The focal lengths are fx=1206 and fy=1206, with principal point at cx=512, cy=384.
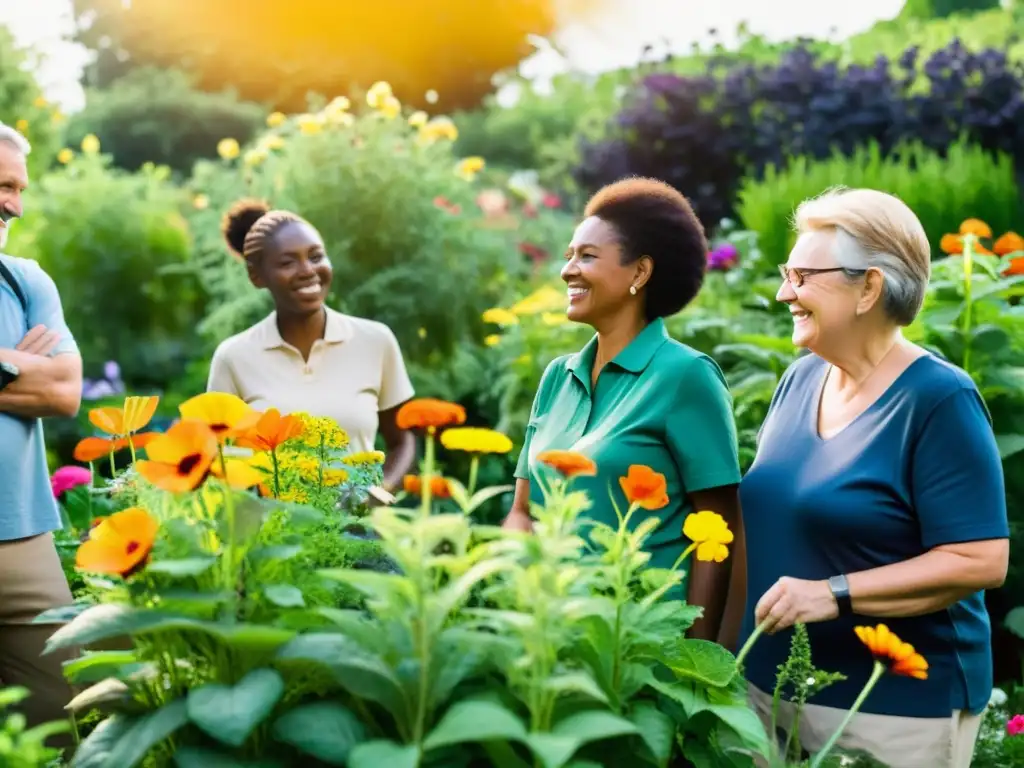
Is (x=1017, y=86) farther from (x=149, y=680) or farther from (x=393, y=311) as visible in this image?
(x=149, y=680)

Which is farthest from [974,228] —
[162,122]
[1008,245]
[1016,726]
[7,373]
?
Answer: [162,122]

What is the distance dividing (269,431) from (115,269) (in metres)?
8.40

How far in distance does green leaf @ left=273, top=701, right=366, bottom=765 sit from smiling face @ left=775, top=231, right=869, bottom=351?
139 centimetres

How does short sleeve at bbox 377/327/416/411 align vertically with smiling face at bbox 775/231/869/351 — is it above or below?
below

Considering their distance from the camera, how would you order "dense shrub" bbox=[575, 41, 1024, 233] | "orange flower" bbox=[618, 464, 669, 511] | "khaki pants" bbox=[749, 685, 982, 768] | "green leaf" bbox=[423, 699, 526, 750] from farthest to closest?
1. "dense shrub" bbox=[575, 41, 1024, 233]
2. "khaki pants" bbox=[749, 685, 982, 768]
3. "orange flower" bbox=[618, 464, 669, 511]
4. "green leaf" bbox=[423, 699, 526, 750]

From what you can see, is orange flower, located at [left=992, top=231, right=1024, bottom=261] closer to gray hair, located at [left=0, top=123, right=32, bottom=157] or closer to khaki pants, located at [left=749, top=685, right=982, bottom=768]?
khaki pants, located at [left=749, top=685, right=982, bottom=768]

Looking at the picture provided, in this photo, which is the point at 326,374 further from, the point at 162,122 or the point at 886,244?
the point at 162,122

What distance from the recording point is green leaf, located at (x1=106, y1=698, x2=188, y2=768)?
156cm

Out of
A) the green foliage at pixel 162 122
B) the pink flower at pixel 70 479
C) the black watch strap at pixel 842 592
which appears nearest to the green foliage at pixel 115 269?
the pink flower at pixel 70 479

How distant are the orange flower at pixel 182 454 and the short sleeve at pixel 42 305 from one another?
1.86 meters

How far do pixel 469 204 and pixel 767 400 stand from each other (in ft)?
11.5

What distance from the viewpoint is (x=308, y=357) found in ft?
13.8

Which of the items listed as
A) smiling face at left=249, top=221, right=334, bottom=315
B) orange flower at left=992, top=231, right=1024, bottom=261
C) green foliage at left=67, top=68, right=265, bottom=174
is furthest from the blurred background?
green foliage at left=67, top=68, right=265, bottom=174

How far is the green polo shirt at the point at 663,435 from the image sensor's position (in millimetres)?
2740
